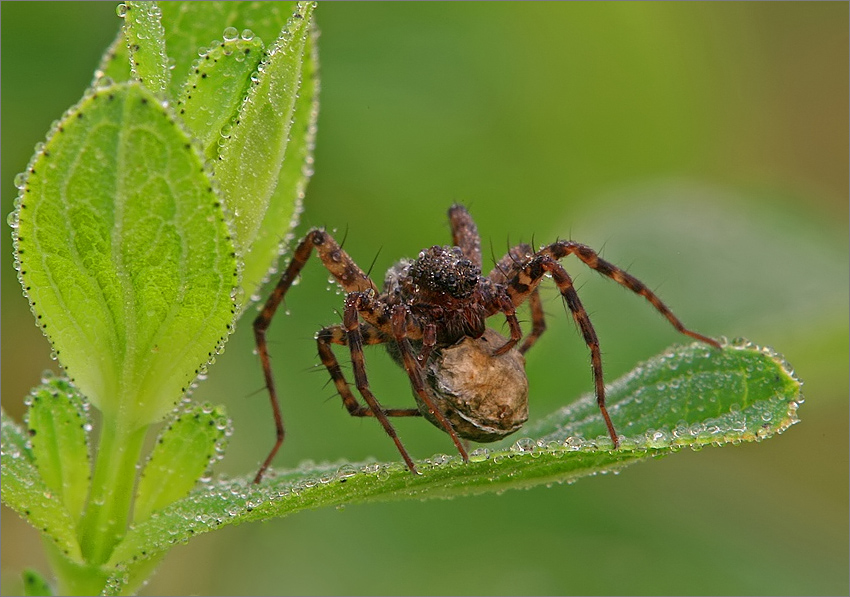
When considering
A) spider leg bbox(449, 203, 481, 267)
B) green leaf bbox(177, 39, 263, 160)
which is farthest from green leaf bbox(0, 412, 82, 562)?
spider leg bbox(449, 203, 481, 267)

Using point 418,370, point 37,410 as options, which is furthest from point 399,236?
point 37,410

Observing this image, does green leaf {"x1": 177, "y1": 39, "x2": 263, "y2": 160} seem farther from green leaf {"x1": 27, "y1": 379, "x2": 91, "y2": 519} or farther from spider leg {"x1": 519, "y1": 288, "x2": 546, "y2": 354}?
spider leg {"x1": 519, "y1": 288, "x2": 546, "y2": 354}

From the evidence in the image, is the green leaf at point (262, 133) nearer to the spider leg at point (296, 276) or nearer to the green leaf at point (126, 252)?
the green leaf at point (126, 252)

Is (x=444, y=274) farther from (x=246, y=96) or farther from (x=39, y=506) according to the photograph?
(x=39, y=506)

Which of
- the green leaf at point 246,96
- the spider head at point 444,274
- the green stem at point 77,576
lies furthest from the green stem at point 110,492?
the spider head at point 444,274

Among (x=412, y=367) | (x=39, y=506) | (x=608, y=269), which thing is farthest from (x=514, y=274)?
(x=39, y=506)

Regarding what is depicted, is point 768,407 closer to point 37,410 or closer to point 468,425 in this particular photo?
point 468,425
